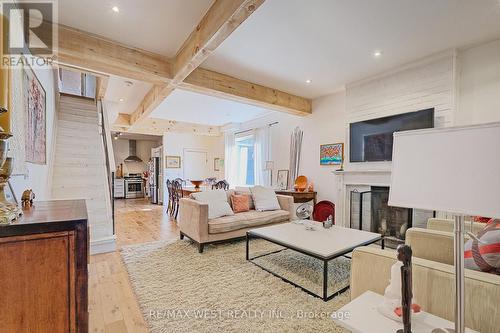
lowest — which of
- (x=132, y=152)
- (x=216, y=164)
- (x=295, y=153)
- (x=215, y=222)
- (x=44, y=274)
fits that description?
(x=215, y=222)

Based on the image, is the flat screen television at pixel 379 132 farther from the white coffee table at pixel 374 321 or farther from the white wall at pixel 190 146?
the white wall at pixel 190 146

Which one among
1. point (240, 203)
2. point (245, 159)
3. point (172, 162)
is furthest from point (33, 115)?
point (172, 162)

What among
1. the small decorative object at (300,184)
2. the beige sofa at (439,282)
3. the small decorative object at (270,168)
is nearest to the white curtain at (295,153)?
the small decorative object at (300,184)

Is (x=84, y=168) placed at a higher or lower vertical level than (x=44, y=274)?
higher

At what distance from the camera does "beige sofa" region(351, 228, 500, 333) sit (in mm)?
1000

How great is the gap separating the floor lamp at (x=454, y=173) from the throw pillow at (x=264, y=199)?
315cm

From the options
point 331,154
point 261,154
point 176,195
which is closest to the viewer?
point 331,154

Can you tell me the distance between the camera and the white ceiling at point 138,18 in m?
2.26

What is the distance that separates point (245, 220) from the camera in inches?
139

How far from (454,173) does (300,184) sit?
4419 millimetres

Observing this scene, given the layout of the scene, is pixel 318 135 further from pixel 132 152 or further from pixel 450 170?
pixel 132 152

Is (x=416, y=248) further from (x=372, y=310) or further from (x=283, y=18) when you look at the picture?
(x=283, y=18)

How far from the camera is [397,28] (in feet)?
8.52

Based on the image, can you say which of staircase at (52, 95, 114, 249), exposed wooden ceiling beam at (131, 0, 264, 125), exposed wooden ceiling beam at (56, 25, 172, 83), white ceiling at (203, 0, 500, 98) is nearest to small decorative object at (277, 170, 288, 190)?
white ceiling at (203, 0, 500, 98)
